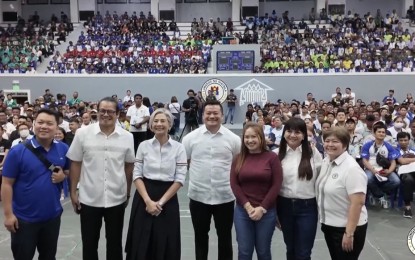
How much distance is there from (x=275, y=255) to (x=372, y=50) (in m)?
18.2

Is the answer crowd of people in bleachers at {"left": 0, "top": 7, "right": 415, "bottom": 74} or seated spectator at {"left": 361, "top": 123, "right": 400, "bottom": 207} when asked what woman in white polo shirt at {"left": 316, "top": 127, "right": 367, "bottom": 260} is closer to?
seated spectator at {"left": 361, "top": 123, "right": 400, "bottom": 207}

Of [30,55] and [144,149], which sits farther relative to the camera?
[30,55]

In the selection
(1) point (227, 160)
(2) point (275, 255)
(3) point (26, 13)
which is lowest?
(2) point (275, 255)

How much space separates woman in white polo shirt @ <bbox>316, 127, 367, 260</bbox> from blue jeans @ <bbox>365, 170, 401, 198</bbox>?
142 inches

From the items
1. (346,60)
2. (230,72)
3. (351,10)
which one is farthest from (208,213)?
(351,10)

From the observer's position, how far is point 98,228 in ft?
12.2

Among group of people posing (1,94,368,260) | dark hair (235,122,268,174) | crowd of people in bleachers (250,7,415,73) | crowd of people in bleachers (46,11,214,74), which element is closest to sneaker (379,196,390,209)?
group of people posing (1,94,368,260)

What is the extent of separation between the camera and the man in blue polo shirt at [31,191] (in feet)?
10.8

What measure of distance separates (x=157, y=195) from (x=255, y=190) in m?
0.80

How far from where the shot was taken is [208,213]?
3.86 meters

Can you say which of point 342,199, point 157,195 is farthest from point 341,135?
point 157,195

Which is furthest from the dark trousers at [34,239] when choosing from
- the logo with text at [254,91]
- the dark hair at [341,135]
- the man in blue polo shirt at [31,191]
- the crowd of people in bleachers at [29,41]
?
the crowd of people in bleachers at [29,41]

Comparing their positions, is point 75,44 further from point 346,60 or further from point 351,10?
point 351,10

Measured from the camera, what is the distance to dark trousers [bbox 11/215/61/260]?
3365 mm
